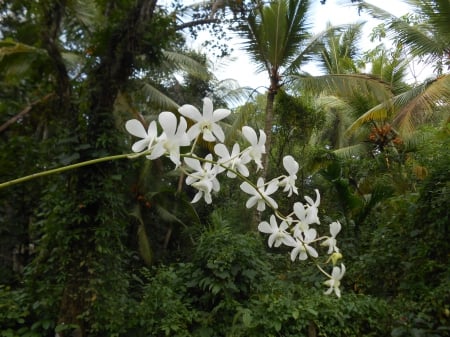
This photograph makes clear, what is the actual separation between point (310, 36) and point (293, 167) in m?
7.22

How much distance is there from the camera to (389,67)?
10.3 meters

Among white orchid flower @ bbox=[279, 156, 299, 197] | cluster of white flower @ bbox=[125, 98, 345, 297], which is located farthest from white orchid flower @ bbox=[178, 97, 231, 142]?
white orchid flower @ bbox=[279, 156, 299, 197]

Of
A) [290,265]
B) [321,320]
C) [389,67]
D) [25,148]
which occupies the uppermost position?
[389,67]

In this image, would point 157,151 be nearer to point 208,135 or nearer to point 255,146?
point 208,135

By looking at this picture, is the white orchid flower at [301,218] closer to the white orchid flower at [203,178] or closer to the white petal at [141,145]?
the white orchid flower at [203,178]

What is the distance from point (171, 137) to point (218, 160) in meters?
0.17

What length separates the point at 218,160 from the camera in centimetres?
95

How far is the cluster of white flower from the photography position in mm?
805

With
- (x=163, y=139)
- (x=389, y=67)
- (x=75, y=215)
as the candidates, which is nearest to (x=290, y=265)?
(x=75, y=215)

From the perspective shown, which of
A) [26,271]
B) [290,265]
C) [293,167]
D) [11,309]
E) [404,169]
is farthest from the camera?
[404,169]

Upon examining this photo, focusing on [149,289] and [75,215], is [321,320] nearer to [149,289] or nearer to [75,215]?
[149,289]

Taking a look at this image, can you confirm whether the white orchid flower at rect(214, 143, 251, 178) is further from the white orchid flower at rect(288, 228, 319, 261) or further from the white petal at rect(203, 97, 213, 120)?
the white orchid flower at rect(288, 228, 319, 261)

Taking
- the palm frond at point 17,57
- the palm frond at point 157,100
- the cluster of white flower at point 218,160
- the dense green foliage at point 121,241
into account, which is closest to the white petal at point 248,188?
the cluster of white flower at point 218,160

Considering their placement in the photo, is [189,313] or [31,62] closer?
[189,313]
